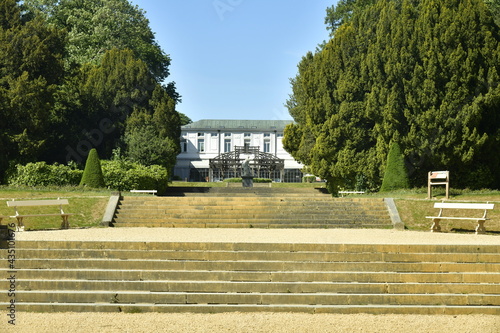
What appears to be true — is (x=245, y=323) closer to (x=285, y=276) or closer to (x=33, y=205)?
(x=285, y=276)

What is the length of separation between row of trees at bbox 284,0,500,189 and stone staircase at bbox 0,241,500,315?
15520 mm

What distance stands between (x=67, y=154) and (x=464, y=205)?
23347 millimetres

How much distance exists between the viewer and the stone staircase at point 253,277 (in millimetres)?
9602

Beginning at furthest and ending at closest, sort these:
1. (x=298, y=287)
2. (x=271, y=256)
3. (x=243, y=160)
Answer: (x=243, y=160) → (x=271, y=256) → (x=298, y=287)

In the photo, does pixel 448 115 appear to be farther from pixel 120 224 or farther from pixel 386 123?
pixel 120 224

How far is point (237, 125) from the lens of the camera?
253 ft

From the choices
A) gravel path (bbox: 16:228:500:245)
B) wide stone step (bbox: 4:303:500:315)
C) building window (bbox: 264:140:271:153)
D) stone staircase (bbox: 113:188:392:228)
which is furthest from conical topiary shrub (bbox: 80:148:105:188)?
building window (bbox: 264:140:271:153)

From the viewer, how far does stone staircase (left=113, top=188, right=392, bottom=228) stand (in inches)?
773

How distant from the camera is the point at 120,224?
19453 millimetres

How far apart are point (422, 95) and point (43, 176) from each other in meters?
16.8

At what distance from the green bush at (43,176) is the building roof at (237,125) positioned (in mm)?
44214

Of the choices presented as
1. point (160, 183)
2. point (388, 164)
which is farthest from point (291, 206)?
point (160, 183)

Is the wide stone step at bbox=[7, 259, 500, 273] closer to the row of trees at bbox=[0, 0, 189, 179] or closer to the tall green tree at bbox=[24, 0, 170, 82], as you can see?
the row of trees at bbox=[0, 0, 189, 179]

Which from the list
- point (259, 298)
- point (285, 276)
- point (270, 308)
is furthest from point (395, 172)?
point (270, 308)
